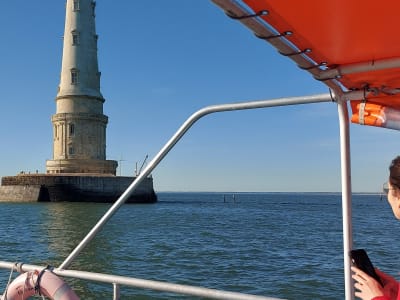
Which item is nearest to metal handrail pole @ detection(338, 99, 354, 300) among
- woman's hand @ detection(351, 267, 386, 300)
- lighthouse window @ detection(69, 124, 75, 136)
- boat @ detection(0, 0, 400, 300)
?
boat @ detection(0, 0, 400, 300)

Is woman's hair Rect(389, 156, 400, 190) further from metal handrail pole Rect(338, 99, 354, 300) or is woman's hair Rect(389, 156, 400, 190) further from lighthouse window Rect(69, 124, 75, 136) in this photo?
lighthouse window Rect(69, 124, 75, 136)

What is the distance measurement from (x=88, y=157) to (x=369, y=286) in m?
66.2

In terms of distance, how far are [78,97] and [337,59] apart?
65206 millimetres

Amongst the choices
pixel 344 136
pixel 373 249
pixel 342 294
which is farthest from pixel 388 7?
pixel 373 249

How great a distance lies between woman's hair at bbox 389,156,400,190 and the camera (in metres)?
2.14

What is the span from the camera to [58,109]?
67.3 meters

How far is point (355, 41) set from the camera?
2.51 meters

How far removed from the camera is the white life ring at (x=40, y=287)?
3.67m

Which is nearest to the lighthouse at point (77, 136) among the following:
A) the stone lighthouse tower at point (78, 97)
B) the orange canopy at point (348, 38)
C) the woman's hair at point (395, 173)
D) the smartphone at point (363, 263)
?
the stone lighthouse tower at point (78, 97)

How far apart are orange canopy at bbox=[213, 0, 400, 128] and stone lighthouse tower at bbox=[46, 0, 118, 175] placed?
64.6 metres

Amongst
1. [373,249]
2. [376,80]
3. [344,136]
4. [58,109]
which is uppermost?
[58,109]

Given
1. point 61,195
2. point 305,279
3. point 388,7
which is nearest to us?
point 388,7

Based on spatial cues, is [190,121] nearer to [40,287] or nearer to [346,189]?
[346,189]

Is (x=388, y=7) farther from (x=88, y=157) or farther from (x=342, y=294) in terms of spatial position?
(x=88, y=157)
